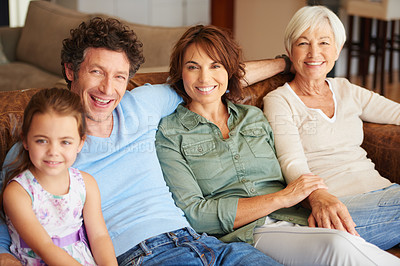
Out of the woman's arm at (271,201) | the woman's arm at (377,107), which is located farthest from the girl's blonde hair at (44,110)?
the woman's arm at (377,107)

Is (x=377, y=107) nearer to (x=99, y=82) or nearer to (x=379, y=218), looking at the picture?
(x=379, y=218)

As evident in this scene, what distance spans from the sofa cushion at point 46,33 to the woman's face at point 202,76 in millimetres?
2170

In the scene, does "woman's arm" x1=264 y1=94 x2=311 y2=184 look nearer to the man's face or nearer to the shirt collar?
the shirt collar

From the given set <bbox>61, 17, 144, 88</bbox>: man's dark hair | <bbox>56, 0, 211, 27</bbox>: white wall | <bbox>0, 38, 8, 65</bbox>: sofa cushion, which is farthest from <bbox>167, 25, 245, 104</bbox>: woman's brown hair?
<bbox>56, 0, 211, 27</bbox>: white wall

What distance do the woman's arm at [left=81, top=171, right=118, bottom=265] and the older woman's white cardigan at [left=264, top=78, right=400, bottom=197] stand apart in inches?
30.9

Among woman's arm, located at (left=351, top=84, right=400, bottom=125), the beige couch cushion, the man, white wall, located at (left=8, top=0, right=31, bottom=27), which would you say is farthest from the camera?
white wall, located at (left=8, top=0, right=31, bottom=27)

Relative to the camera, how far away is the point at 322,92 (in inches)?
88.5

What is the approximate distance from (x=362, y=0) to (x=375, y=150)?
3357 millimetres

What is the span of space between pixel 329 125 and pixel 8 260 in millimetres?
1386

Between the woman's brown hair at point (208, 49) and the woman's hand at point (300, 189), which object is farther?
the woman's brown hair at point (208, 49)

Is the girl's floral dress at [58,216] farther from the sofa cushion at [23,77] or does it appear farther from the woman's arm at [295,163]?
the sofa cushion at [23,77]

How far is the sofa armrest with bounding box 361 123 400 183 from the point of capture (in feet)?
7.14

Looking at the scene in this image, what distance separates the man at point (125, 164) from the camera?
1.60 metres

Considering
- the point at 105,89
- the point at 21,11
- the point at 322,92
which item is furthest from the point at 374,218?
the point at 21,11
